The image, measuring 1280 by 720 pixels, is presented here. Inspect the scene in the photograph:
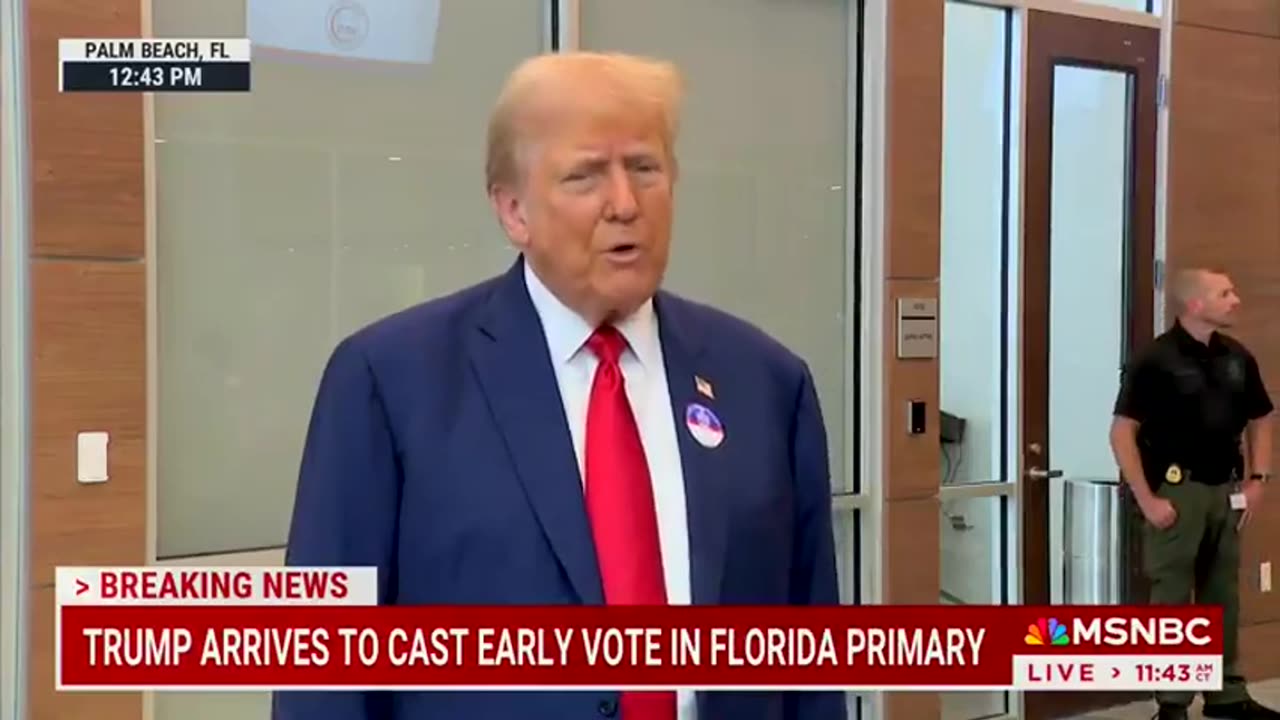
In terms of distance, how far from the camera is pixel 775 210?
3.35 metres

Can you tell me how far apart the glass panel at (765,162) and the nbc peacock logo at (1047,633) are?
1.47 meters

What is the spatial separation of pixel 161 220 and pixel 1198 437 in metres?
Result: 2.66

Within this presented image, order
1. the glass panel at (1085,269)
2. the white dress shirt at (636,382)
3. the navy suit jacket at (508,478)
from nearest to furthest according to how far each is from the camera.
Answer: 1. the navy suit jacket at (508,478)
2. the white dress shirt at (636,382)
3. the glass panel at (1085,269)

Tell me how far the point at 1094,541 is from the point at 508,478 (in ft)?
10.2

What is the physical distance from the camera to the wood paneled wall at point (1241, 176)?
4074 millimetres

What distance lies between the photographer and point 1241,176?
4176 mm

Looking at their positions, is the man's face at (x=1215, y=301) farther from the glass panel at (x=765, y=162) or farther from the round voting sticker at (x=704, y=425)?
the round voting sticker at (x=704, y=425)

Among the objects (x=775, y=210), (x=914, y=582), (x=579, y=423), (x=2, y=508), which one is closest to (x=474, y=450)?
(x=579, y=423)

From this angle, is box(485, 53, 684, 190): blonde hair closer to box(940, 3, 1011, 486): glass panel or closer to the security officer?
box(940, 3, 1011, 486): glass panel

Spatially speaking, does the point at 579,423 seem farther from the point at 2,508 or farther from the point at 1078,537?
the point at 1078,537

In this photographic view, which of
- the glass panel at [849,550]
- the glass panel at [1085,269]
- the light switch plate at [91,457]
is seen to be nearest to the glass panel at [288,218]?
the light switch plate at [91,457]

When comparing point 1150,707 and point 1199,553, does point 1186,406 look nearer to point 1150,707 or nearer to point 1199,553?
point 1199,553

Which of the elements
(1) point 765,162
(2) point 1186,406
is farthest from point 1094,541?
(1) point 765,162

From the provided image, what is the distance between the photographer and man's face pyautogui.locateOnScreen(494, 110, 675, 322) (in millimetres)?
1318
